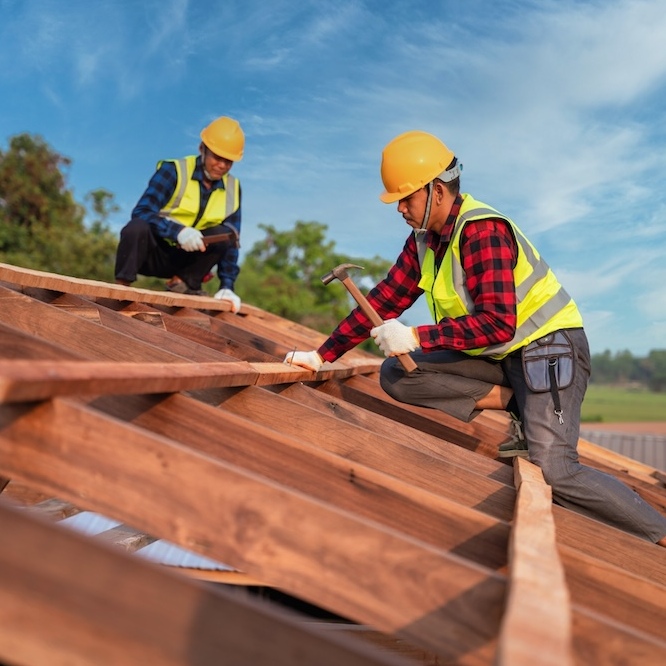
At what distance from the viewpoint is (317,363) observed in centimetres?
403

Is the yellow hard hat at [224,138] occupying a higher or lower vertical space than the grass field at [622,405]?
lower

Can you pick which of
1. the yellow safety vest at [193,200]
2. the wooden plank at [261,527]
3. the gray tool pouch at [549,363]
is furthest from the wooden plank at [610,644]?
the yellow safety vest at [193,200]

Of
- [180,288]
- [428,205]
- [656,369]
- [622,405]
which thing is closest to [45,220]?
[180,288]

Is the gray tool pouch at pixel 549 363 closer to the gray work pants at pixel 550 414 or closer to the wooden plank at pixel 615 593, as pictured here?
the gray work pants at pixel 550 414

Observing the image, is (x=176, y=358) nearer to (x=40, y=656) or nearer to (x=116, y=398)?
(x=116, y=398)

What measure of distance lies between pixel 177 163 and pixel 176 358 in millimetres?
3909

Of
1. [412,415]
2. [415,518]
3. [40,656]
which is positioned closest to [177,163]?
[412,415]

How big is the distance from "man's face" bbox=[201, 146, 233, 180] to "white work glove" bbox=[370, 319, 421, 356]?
323 centimetres

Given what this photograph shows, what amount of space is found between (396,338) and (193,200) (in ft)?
10.9

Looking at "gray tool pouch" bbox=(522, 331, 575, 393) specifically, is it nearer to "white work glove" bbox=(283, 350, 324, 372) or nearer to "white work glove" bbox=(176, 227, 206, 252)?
"white work glove" bbox=(283, 350, 324, 372)

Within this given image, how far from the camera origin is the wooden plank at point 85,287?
3.71 meters

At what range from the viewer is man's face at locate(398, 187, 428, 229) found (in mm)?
3818

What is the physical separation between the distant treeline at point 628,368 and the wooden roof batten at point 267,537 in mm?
123980

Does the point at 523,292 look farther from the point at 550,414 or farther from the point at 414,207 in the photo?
the point at 414,207
